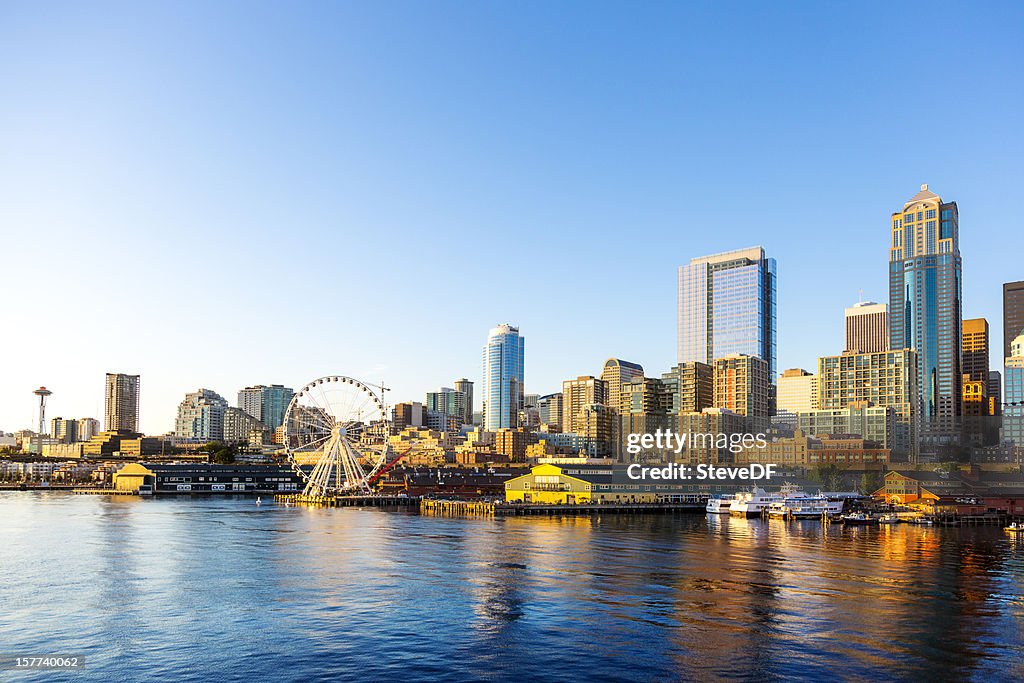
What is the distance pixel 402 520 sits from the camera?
11450cm

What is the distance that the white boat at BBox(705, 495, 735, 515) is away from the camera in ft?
425

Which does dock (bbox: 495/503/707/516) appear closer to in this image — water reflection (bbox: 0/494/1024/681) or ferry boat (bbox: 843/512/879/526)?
ferry boat (bbox: 843/512/879/526)

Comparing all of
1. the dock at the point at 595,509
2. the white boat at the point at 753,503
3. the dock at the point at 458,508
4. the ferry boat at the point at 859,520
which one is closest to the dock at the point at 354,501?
the dock at the point at 458,508

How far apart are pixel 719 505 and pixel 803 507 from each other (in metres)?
12.9

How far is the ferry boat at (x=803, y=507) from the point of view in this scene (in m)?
120

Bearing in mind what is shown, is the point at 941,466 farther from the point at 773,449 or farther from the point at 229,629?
the point at 229,629

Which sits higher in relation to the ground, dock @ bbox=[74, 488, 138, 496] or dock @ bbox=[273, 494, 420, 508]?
dock @ bbox=[273, 494, 420, 508]

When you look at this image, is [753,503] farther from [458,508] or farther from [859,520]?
[458,508]

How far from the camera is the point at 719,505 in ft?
430

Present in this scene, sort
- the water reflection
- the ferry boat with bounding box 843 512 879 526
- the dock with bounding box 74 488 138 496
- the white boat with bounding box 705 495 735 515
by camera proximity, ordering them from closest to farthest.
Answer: the water reflection
the ferry boat with bounding box 843 512 879 526
the white boat with bounding box 705 495 735 515
the dock with bounding box 74 488 138 496

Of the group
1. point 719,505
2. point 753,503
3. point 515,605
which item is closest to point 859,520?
point 753,503

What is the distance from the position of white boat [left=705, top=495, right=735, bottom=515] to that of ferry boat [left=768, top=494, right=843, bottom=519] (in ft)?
25.8

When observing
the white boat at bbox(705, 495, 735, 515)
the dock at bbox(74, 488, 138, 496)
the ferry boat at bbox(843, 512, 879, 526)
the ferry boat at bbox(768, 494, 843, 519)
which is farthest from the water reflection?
the dock at bbox(74, 488, 138, 496)

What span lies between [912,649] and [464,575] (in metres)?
30.0
